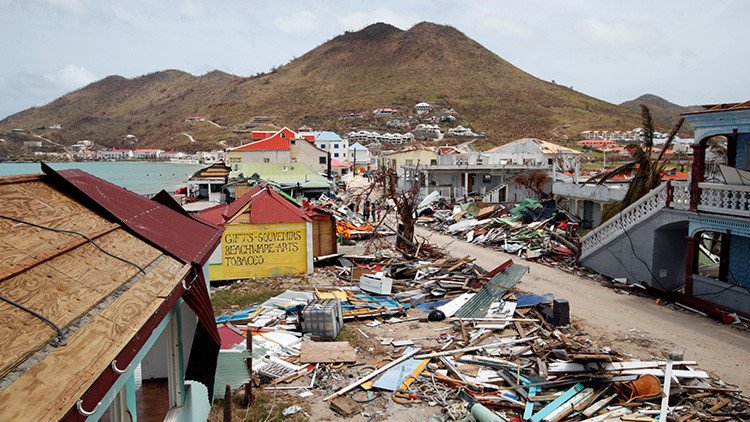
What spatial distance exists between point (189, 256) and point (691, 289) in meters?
16.2

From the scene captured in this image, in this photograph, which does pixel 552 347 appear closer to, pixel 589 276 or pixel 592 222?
pixel 589 276

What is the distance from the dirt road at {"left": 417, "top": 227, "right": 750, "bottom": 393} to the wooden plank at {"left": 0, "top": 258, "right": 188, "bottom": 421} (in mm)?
11637

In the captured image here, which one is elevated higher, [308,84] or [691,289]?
[308,84]

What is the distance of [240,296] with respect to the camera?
56.3ft

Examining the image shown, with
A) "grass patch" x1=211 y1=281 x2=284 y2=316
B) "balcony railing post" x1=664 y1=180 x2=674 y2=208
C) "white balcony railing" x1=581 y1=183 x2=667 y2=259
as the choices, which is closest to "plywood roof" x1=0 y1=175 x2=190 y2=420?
"grass patch" x1=211 y1=281 x2=284 y2=316

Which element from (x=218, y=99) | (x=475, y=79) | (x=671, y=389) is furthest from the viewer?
(x=218, y=99)

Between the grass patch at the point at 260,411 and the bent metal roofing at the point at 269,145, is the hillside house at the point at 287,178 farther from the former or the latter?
the grass patch at the point at 260,411

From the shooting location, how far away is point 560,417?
356 inches

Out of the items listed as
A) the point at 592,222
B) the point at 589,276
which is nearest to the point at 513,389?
the point at 589,276

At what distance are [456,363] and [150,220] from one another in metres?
7.61

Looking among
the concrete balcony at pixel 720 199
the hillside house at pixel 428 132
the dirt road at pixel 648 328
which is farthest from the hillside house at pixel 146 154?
the concrete balcony at pixel 720 199

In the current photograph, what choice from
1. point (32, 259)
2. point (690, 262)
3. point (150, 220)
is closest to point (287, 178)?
point (690, 262)

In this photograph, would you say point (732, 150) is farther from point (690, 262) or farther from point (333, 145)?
point (333, 145)

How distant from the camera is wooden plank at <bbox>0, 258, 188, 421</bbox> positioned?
7.61 feet
